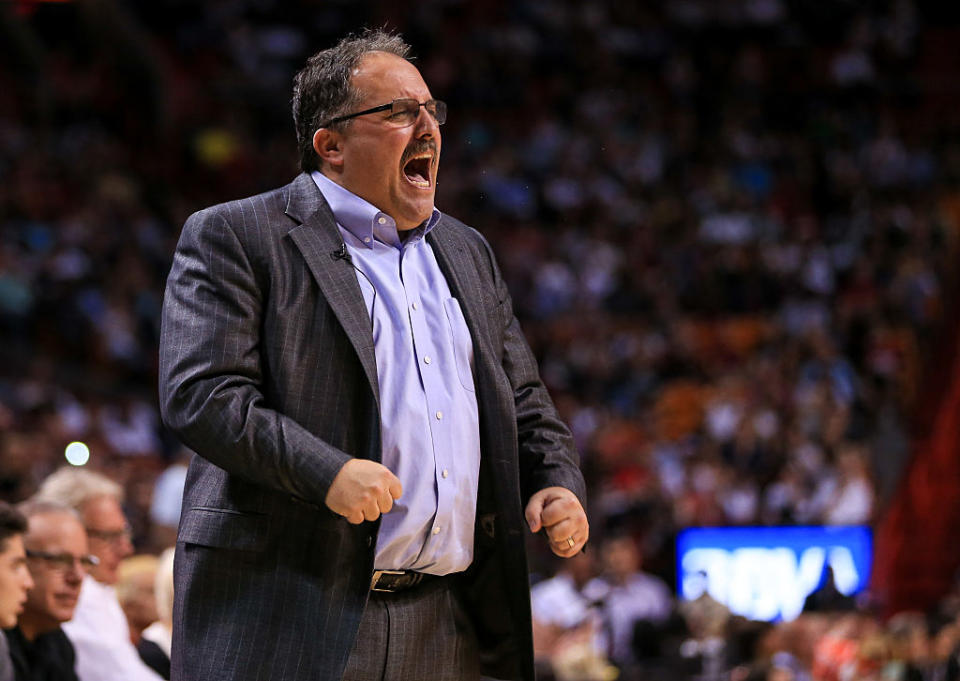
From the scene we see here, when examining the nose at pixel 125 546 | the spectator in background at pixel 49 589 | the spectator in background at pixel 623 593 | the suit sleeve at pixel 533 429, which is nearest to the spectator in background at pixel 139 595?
the nose at pixel 125 546

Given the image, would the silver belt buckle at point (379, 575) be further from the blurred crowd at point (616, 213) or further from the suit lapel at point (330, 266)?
the blurred crowd at point (616, 213)

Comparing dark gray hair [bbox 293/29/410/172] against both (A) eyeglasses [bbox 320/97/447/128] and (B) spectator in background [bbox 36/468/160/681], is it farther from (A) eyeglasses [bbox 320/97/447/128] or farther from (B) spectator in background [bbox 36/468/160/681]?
(B) spectator in background [bbox 36/468/160/681]

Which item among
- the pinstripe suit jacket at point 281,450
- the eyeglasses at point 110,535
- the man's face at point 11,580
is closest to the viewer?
the pinstripe suit jacket at point 281,450

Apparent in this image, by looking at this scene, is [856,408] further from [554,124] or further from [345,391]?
[345,391]

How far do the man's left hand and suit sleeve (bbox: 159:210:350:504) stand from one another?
402mm

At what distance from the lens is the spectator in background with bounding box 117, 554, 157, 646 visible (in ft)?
15.5

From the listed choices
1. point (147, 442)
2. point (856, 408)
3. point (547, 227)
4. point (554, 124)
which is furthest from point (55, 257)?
point (856, 408)

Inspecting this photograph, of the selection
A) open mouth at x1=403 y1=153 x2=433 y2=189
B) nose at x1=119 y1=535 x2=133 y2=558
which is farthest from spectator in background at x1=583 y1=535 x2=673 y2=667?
open mouth at x1=403 y1=153 x2=433 y2=189

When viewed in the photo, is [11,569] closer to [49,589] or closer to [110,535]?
[49,589]

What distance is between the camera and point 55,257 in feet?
36.4

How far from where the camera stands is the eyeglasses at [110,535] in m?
4.31

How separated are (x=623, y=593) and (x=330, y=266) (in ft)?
22.2

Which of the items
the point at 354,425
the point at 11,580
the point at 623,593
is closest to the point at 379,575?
the point at 354,425

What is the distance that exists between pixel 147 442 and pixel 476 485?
8.44 meters
